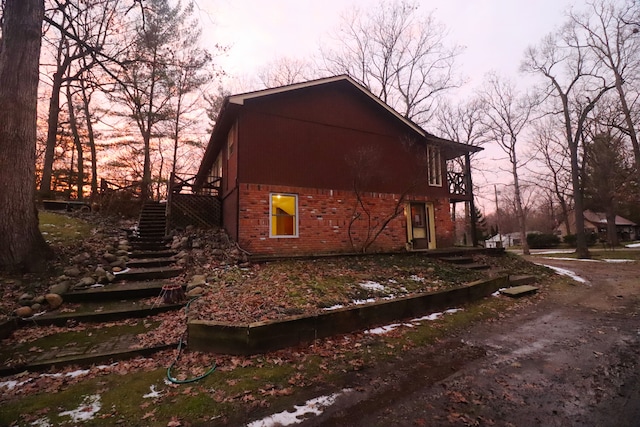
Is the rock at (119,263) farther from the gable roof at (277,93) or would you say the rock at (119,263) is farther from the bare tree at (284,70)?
the bare tree at (284,70)

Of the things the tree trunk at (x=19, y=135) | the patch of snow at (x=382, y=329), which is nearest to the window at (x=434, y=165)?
the patch of snow at (x=382, y=329)

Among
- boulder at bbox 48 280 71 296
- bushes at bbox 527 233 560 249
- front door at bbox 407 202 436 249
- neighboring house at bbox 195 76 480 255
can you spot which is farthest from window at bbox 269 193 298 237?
bushes at bbox 527 233 560 249

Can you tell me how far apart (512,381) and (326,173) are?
8.19 m

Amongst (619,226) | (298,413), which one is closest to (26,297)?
(298,413)

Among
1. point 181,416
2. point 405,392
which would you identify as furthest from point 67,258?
point 405,392

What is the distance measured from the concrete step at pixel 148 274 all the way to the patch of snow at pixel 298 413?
5.06m

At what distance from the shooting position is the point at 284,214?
973 cm

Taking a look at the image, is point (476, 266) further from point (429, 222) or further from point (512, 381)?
point (512, 381)

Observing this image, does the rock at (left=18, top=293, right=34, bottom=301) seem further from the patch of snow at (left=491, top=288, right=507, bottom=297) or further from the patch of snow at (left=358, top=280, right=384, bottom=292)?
the patch of snow at (left=491, top=288, right=507, bottom=297)

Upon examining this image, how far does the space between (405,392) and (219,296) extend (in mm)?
3665

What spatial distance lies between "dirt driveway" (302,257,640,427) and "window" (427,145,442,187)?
8453 millimetres

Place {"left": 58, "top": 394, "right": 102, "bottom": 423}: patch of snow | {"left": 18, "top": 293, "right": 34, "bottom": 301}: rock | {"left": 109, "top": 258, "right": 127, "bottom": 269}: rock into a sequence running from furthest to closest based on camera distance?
{"left": 109, "top": 258, "right": 127, "bottom": 269}: rock → {"left": 18, "top": 293, "right": 34, "bottom": 301}: rock → {"left": 58, "top": 394, "right": 102, "bottom": 423}: patch of snow

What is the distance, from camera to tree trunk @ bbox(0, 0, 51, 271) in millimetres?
5809

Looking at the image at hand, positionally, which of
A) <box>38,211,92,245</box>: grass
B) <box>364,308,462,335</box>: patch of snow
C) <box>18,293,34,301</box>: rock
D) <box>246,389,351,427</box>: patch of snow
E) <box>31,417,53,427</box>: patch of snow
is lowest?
<box>246,389,351,427</box>: patch of snow
